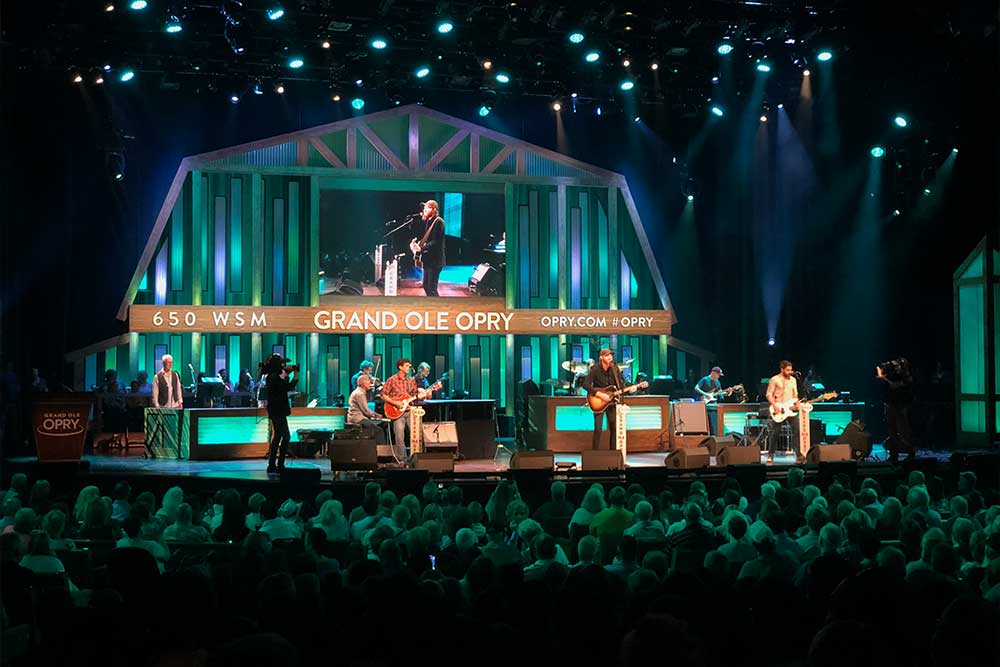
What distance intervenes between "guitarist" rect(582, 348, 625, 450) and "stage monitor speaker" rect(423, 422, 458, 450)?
7.14 ft

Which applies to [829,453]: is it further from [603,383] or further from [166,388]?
[166,388]

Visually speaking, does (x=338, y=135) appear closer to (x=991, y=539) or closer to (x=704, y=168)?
(x=704, y=168)

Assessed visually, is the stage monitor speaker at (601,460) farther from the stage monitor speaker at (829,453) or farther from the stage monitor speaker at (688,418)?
the stage monitor speaker at (688,418)

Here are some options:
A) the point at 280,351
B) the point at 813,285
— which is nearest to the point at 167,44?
the point at 280,351

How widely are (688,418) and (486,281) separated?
5931mm

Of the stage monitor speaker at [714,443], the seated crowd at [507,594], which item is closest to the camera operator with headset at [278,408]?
the seated crowd at [507,594]

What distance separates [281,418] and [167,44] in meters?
7.35

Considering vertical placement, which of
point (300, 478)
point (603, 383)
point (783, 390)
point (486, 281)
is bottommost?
point (300, 478)

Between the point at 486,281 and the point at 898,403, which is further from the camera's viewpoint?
the point at 486,281

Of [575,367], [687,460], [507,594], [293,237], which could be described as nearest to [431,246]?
[293,237]

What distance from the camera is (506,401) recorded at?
72.7ft

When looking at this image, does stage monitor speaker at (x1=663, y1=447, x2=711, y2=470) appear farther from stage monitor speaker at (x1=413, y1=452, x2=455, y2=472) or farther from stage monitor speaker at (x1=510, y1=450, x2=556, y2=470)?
stage monitor speaker at (x1=413, y1=452, x2=455, y2=472)

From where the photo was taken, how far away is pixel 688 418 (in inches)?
710

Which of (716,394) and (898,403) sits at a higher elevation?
(716,394)
